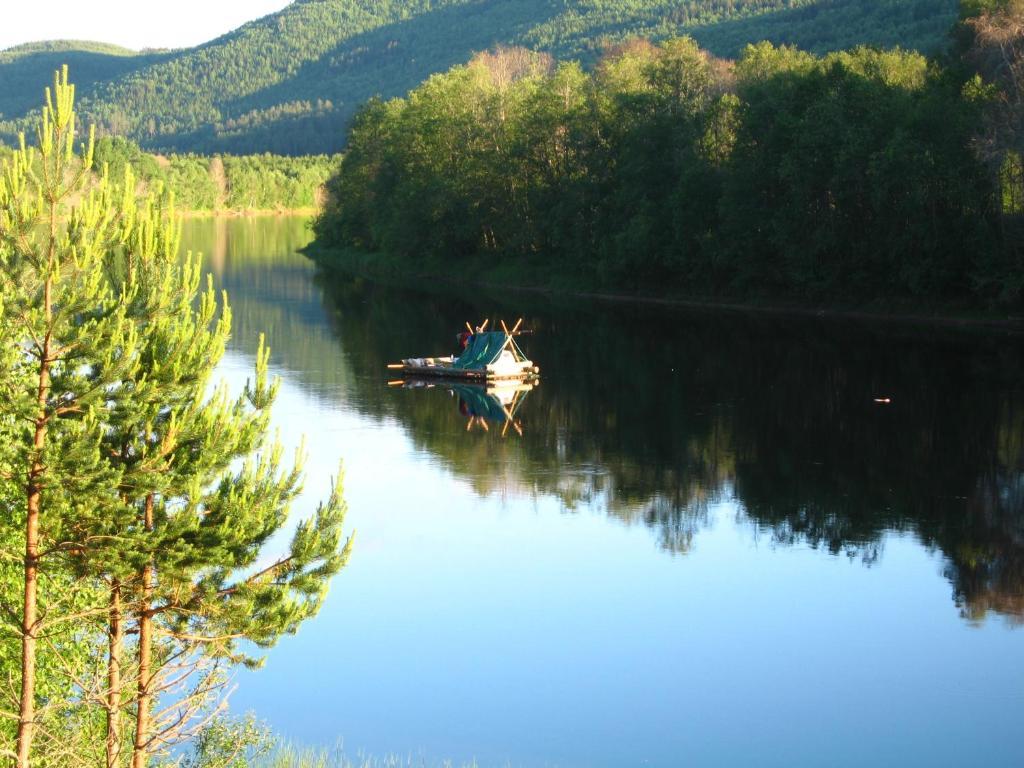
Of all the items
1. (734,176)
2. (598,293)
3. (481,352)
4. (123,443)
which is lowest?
(598,293)

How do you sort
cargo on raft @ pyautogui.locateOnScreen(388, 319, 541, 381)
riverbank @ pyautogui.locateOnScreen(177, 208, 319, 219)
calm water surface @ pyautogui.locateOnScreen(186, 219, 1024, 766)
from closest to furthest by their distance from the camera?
calm water surface @ pyautogui.locateOnScreen(186, 219, 1024, 766)
cargo on raft @ pyautogui.locateOnScreen(388, 319, 541, 381)
riverbank @ pyautogui.locateOnScreen(177, 208, 319, 219)

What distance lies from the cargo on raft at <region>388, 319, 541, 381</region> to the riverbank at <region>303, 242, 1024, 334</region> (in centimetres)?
1609

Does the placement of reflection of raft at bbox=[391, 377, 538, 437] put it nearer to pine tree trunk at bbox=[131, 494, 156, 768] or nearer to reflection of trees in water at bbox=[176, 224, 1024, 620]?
reflection of trees in water at bbox=[176, 224, 1024, 620]

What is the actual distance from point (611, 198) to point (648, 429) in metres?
32.9

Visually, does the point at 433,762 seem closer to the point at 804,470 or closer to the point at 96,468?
the point at 96,468

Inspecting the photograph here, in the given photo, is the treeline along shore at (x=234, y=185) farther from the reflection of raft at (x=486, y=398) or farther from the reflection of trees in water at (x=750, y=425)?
the reflection of raft at (x=486, y=398)

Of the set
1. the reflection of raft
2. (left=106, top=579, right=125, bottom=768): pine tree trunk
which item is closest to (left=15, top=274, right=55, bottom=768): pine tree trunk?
(left=106, top=579, right=125, bottom=768): pine tree trunk

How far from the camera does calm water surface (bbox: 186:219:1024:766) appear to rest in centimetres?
1625

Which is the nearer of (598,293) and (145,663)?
(145,663)

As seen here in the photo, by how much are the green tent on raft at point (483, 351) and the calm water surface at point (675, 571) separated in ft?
5.74

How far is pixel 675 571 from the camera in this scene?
→ 21625 mm

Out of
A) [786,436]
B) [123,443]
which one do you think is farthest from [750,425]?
[123,443]

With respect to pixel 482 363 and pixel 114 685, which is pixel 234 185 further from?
pixel 114 685

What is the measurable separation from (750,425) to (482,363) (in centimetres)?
981
